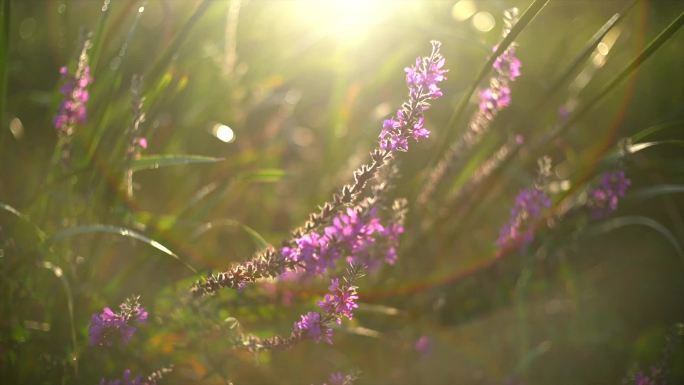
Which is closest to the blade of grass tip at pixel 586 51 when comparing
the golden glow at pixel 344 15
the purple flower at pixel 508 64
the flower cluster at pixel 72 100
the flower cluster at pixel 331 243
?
the purple flower at pixel 508 64

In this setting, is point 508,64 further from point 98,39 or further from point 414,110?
point 98,39

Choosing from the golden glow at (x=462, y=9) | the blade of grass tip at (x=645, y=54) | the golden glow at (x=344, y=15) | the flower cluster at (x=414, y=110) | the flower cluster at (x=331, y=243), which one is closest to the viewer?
the flower cluster at (x=414, y=110)

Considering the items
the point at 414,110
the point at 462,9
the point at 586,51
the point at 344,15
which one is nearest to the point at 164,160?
the point at 414,110

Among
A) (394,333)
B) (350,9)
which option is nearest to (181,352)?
(394,333)

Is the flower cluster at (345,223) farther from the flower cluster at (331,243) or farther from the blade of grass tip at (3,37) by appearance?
the blade of grass tip at (3,37)

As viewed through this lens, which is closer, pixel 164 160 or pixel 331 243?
pixel 331 243

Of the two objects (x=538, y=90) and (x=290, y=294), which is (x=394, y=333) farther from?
(x=538, y=90)
